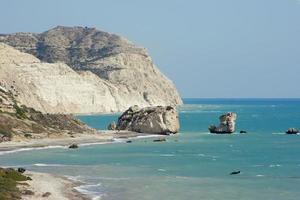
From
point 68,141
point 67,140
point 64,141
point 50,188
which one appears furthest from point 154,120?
point 50,188

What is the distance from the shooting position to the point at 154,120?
417ft

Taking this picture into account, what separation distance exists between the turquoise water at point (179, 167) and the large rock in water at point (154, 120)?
8.60 metres

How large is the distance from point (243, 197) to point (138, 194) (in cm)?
787

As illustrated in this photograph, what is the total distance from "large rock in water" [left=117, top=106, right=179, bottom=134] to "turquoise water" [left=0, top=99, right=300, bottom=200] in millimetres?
8597

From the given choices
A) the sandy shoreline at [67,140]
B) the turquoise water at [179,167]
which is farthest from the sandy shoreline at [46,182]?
the turquoise water at [179,167]

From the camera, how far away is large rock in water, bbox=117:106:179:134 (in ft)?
412

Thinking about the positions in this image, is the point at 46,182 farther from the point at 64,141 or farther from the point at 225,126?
the point at 225,126

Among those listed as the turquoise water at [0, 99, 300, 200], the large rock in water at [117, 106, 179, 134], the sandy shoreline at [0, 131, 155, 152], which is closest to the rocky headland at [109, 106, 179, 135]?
the large rock in water at [117, 106, 179, 134]

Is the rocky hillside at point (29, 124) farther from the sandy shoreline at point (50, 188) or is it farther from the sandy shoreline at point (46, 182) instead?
the sandy shoreline at point (50, 188)

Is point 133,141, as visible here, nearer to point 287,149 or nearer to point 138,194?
point 287,149

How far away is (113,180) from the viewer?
59.8 m

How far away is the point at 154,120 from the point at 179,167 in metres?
54.0

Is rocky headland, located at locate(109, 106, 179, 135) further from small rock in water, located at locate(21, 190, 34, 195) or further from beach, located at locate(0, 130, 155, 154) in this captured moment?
small rock in water, located at locate(21, 190, 34, 195)

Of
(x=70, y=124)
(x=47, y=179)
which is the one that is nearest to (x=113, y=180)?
(x=47, y=179)
